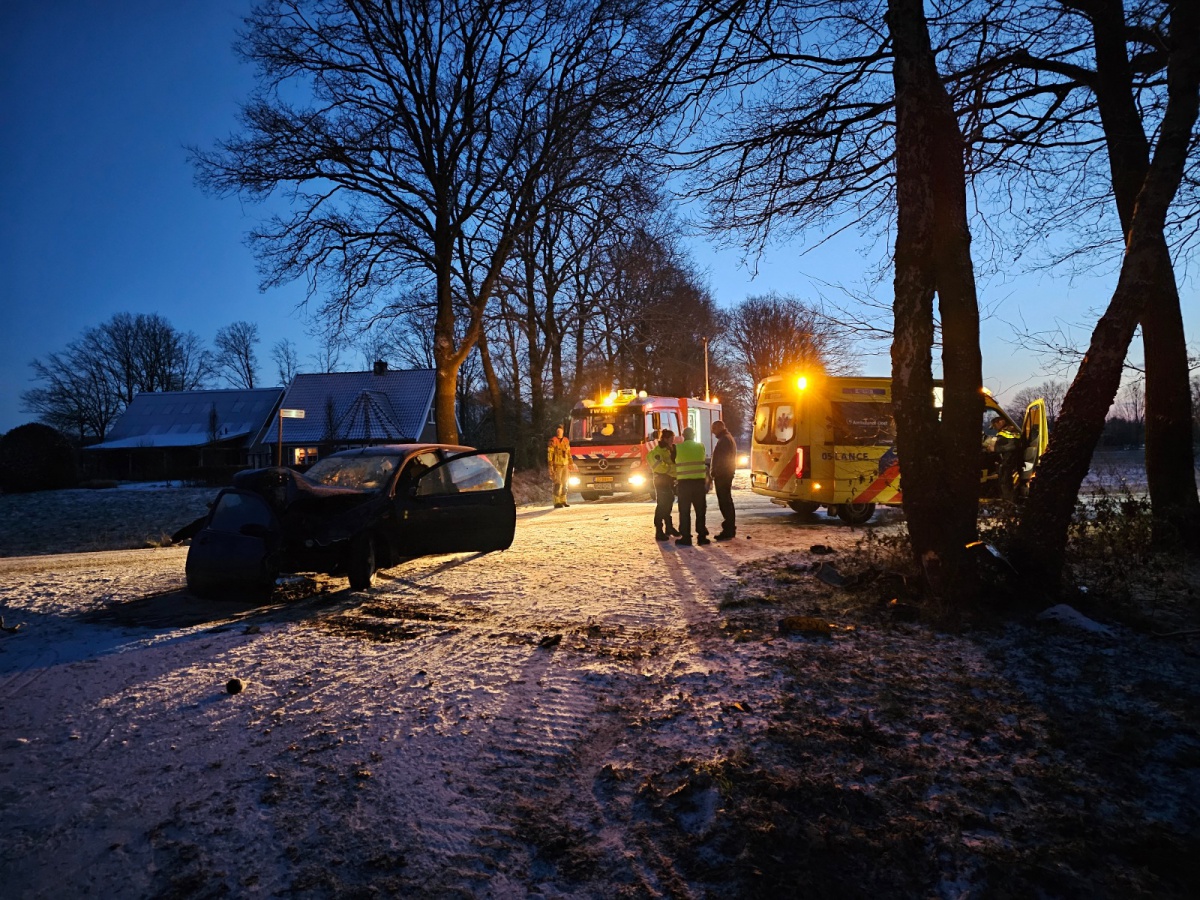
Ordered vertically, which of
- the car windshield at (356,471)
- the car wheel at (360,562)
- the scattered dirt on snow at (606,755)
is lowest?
the scattered dirt on snow at (606,755)

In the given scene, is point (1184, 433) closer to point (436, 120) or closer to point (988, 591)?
point (988, 591)

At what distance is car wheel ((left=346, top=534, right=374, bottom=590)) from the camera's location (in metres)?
7.00

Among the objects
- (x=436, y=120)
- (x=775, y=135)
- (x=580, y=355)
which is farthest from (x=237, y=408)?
(x=775, y=135)

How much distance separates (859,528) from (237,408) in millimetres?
43152

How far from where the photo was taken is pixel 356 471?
7.92m

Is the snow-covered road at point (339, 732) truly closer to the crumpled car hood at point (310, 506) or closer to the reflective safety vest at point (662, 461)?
the crumpled car hood at point (310, 506)

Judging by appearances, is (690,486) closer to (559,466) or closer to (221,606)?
(221,606)

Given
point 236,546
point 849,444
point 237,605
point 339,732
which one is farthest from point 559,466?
point 339,732

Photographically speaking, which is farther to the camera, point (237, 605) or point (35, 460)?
point (35, 460)

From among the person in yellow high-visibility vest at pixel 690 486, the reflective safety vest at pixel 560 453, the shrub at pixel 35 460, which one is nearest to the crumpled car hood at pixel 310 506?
the person in yellow high-visibility vest at pixel 690 486

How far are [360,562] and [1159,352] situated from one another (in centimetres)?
904

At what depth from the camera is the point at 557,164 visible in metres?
18.2

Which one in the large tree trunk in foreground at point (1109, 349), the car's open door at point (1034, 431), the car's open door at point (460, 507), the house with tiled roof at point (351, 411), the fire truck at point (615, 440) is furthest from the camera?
the house with tiled roof at point (351, 411)

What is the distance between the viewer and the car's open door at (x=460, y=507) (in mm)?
7750
